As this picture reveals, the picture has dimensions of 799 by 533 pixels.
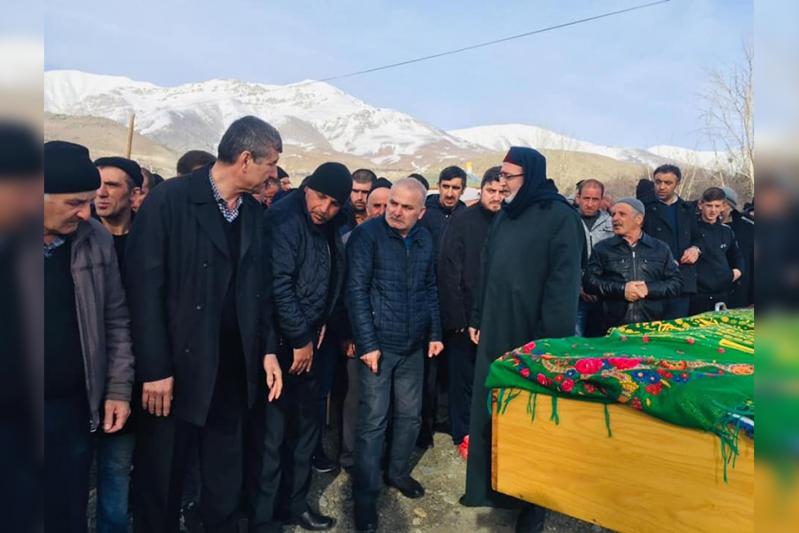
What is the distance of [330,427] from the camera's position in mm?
4414

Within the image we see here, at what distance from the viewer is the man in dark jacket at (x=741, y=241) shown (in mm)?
5535

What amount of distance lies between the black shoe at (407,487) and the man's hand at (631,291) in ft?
6.44

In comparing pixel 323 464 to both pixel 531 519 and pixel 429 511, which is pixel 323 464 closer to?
pixel 429 511

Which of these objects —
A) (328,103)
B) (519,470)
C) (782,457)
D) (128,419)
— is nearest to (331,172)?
(128,419)

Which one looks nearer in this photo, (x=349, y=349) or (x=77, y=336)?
(x=77, y=336)

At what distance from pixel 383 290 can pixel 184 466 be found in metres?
1.34

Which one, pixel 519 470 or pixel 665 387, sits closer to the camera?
pixel 665 387

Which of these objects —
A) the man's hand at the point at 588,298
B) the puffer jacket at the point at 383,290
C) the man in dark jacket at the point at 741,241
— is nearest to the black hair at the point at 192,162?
the puffer jacket at the point at 383,290

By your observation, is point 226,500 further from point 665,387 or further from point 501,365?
point 665,387

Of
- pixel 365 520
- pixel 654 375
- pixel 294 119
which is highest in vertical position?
pixel 294 119

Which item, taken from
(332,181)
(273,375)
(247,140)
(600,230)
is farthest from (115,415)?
(600,230)

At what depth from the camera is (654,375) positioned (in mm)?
1985

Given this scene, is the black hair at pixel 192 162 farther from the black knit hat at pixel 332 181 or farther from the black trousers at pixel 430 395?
the black trousers at pixel 430 395

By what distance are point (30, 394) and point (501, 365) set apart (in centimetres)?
187
